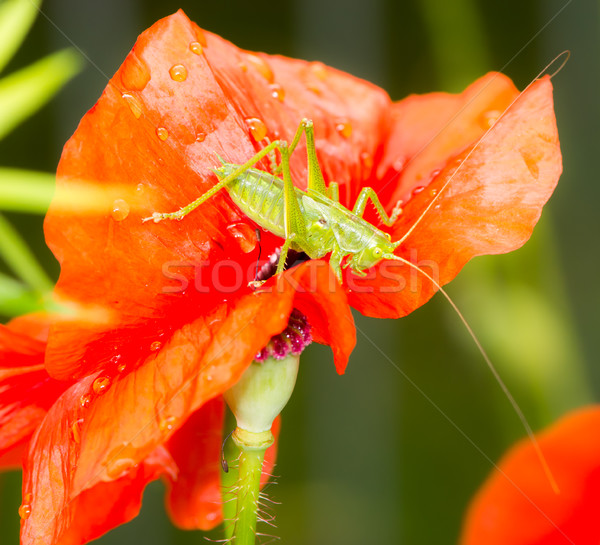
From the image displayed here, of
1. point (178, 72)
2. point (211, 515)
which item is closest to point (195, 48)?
point (178, 72)

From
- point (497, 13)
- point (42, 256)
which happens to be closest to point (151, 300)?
point (42, 256)

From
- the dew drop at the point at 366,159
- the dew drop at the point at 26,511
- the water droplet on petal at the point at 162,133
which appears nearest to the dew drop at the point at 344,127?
the dew drop at the point at 366,159

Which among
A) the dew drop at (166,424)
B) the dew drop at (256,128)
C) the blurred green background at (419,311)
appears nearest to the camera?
the dew drop at (166,424)

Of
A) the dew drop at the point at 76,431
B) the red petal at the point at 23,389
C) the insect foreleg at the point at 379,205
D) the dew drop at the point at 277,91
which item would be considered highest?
the dew drop at the point at 277,91

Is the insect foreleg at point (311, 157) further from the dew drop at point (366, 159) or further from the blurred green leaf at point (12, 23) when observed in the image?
the blurred green leaf at point (12, 23)

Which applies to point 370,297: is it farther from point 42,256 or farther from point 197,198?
point 42,256
